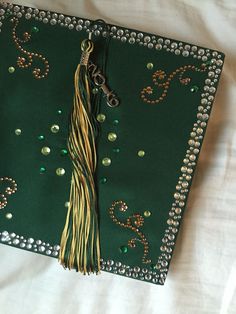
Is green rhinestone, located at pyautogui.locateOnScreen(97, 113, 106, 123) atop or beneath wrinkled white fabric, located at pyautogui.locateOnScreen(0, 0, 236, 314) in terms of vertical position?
atop

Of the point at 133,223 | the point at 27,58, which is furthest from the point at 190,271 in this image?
the point at 27,58

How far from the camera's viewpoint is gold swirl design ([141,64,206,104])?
709mm

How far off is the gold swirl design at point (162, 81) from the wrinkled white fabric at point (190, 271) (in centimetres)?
10

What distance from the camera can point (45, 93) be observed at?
28.4 inches

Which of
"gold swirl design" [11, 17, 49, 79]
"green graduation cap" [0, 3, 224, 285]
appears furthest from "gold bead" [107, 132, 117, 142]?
"gold swirl design" [11, 17, 49, 79]

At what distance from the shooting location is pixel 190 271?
778mm

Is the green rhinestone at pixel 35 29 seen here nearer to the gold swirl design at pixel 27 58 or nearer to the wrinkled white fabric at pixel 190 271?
the gold swirl design at pixel 27 58

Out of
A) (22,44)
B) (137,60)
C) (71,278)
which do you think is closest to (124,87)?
(137,60)

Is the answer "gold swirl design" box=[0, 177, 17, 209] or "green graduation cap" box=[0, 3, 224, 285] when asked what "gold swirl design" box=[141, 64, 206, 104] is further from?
"gold swirl design" box=[0, 177, 17, 209]

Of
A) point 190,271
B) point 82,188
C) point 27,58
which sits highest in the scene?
point 27,58

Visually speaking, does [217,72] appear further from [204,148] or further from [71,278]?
[71,278]

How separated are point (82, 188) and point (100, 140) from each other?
Result: 0.07 metres

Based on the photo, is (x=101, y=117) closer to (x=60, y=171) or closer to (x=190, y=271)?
(x=60, y=171)

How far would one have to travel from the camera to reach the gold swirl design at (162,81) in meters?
0.71
